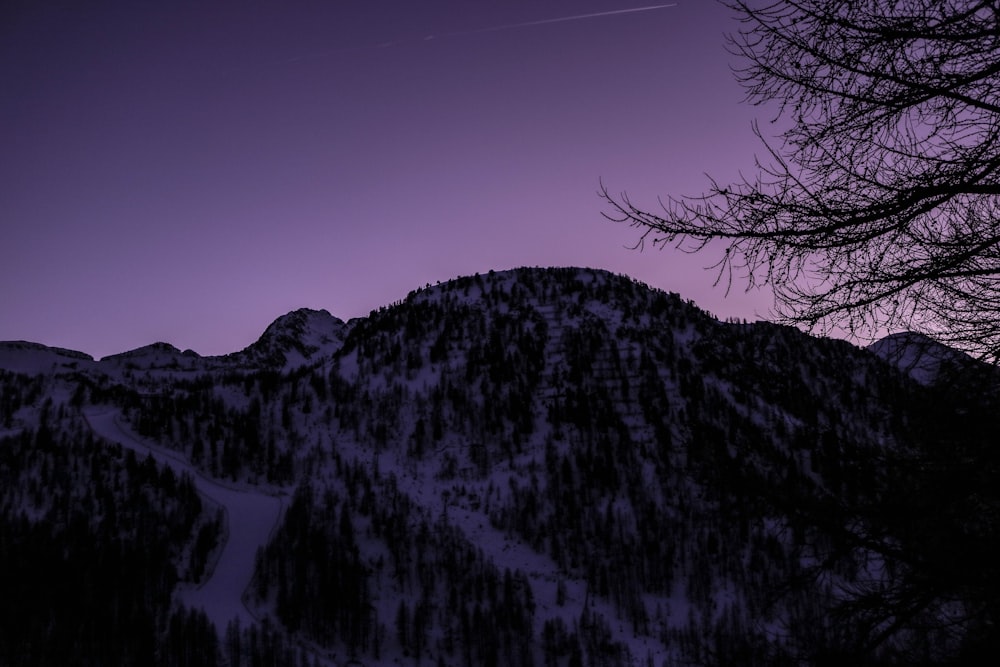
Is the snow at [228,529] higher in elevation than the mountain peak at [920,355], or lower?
lower

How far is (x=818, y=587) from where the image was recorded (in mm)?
4840

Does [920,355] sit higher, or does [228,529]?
[920,355]

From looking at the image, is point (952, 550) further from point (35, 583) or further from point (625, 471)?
point (625, 471)

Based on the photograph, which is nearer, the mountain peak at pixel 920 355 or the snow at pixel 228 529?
the mountain peak at pixel 920 355

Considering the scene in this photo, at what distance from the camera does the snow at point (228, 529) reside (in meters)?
134

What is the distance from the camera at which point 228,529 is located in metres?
156

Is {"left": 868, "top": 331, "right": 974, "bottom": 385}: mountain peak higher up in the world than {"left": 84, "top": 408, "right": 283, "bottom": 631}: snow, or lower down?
higher up

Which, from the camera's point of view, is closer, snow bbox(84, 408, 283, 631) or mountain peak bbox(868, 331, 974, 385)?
mountain peak bbox(868, 331, 974, 385)

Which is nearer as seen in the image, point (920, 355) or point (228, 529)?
point (920, 355)

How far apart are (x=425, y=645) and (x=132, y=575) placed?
64802 millimetres

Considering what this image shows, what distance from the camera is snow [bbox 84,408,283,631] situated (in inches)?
5261

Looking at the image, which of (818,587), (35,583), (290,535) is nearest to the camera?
(818,587)

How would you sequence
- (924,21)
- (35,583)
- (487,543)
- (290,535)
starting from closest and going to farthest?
(924,21) → (35,583) → (290,535) → (487,543)

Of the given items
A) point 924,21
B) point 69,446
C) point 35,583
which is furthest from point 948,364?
point 69,446
